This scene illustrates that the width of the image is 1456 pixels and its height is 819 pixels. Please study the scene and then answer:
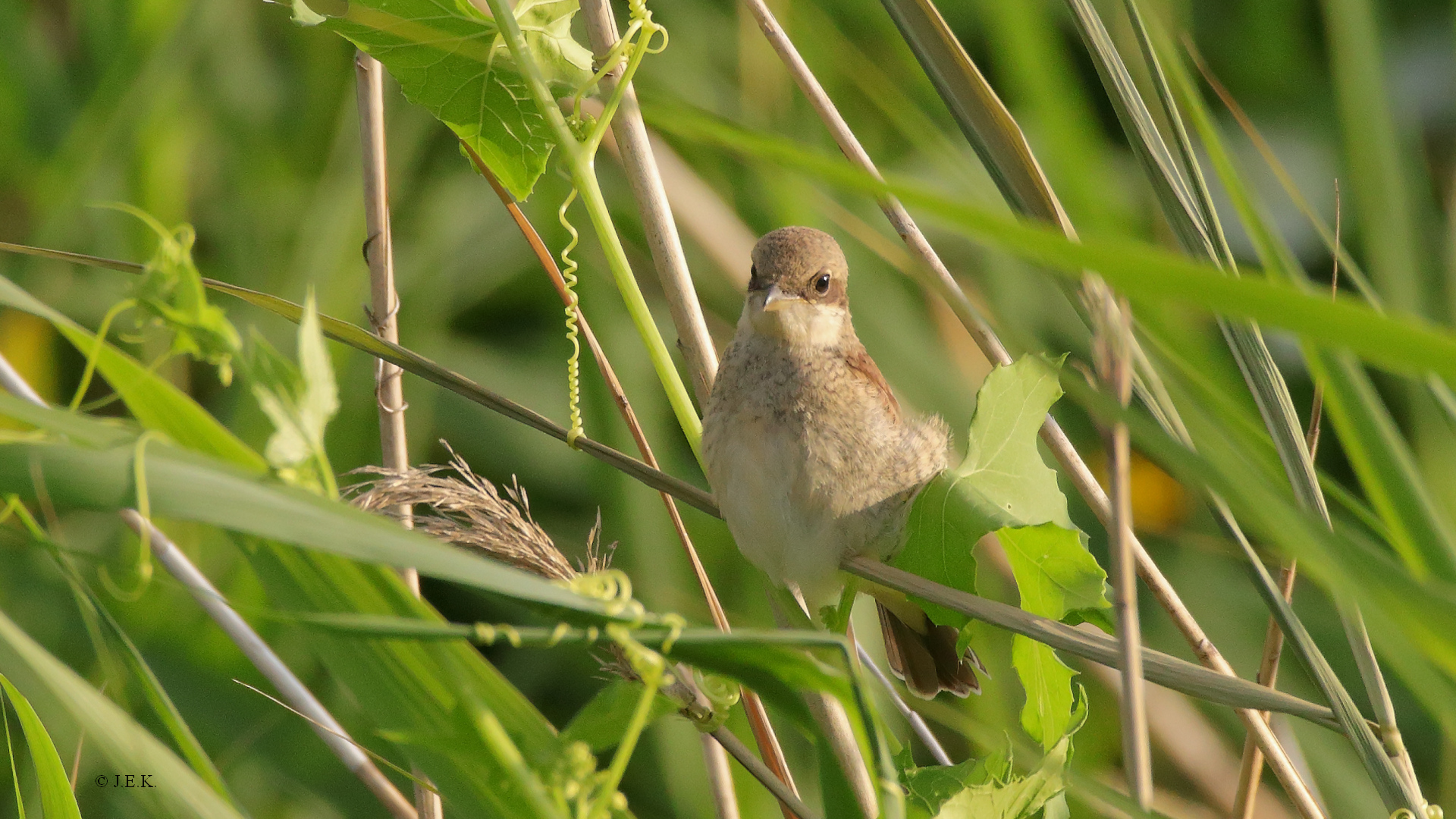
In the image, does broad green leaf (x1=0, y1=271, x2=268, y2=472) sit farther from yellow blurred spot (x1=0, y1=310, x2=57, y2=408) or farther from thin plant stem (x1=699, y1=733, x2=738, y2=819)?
yellow blurred spot (x1=0, y1=310, x2=57, y2=408)

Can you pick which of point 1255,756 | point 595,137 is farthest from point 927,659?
point 595,137

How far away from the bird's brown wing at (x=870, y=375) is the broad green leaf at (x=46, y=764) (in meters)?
1.16

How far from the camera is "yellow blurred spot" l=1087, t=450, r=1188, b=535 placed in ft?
9.28

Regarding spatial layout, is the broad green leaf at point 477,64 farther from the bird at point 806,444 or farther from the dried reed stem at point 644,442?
the bird at point 806,444

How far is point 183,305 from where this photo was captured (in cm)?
73

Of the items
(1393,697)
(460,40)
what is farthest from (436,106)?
(1393,697)

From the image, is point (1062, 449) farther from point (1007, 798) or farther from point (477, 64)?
point (477, 64)

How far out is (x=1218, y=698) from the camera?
2.98 feet

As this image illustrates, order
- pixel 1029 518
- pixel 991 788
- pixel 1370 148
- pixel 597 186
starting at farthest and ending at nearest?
pixel 1370 148 < pixel 597 186 < pixel 1029 518 < pixel 991 788

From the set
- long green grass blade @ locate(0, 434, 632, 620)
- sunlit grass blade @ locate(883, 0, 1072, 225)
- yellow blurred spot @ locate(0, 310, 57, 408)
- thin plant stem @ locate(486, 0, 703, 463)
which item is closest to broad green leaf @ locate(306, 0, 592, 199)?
thin plant stem @ locate(486, 0, 703, 463)

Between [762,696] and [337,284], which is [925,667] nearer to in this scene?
[762,696]

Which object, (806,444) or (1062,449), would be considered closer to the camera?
(1062,449)

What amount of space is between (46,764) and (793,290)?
121 cm

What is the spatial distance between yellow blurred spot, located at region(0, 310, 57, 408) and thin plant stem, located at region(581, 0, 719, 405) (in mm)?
1765
